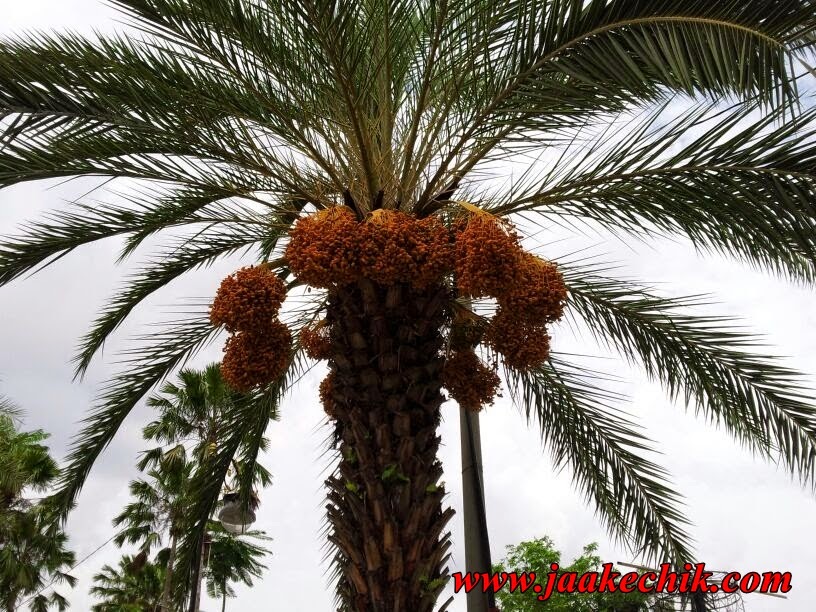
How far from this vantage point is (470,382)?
5434mm

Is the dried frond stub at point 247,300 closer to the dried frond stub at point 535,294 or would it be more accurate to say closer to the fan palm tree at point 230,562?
the dried frond stub at point 535,294

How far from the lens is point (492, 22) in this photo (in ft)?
16.4

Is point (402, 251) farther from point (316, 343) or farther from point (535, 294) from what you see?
point (316, 343)

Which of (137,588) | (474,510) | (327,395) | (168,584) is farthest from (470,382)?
(137,588)

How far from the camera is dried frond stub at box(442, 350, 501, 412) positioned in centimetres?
543

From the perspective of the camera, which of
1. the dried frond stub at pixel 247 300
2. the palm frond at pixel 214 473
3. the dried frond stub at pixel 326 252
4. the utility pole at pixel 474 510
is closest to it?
the dried frond stub at pixel 326 252

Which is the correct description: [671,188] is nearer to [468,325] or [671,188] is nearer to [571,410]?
[468,325]

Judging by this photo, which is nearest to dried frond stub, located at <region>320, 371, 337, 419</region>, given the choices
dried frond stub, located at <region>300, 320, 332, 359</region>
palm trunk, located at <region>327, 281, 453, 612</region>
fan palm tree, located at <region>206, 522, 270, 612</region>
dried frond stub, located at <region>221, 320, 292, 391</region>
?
dried frond stub, located at <region>300, 320, 332, 359</region>

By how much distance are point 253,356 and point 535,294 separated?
1679 millimetres

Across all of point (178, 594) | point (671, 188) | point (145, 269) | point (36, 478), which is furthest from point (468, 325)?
point (36, 478)

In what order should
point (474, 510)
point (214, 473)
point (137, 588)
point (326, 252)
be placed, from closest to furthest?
point (326, 252), point (474, 510), point (214, 473), point (137, 588)

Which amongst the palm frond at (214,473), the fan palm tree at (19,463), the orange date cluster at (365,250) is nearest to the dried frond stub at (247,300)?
the orange date cluster at (365,250)

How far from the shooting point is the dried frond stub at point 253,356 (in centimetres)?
467

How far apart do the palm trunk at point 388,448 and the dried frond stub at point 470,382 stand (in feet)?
0.87
